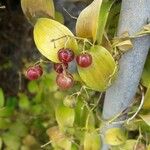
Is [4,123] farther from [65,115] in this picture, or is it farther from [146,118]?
[146,118]

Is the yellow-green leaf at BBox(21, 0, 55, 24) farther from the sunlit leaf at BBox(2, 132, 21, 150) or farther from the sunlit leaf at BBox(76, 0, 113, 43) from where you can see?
the sunlit leaf at BBox(2, 132, 21, 150)

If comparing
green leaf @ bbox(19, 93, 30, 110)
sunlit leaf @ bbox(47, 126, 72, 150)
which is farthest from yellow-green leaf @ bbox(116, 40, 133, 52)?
green leaf @ bbox(19, 93, 30, 110)

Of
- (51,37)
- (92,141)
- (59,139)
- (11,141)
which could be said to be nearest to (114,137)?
(92,141)

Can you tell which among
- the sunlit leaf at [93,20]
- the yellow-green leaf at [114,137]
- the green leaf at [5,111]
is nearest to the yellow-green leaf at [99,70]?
the sunlit leaf at [93,20]

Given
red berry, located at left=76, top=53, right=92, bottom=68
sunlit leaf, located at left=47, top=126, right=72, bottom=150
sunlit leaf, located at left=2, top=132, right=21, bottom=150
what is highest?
red berry, located at left=76, top=53, right=92, bottom=68

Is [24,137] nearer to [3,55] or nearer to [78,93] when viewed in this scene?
[3,55]

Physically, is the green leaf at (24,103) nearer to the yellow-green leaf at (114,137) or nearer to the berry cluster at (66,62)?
the yellow-green leaf at (114,137)

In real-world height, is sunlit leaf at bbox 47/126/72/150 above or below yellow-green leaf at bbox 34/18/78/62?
below
